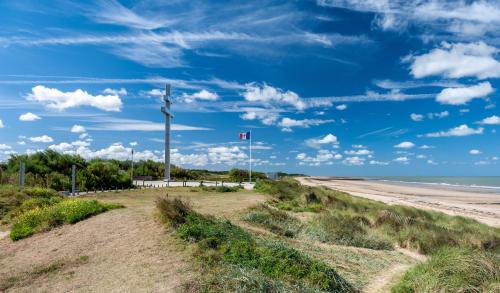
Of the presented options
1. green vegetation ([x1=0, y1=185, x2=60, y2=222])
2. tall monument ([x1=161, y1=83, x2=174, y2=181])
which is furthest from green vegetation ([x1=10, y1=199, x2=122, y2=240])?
tall monument ([x1=161, y1=83, x2=174, y2=181])

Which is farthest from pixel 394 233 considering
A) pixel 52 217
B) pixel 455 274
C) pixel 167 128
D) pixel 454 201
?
pixel 167 128

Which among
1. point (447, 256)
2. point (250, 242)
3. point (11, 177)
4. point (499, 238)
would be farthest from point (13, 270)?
point (11, 177)

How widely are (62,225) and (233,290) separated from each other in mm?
8097

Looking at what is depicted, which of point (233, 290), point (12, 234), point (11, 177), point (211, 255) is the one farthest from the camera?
point (11, 177)

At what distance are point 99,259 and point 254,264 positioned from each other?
3570mm

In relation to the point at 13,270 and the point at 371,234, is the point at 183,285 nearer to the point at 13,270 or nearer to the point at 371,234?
the point at 13,270

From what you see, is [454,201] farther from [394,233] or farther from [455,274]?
[455,274]

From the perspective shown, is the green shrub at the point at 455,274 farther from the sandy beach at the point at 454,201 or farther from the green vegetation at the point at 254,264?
the sandy beach at the point at 454,201

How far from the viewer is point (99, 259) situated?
8711 mm

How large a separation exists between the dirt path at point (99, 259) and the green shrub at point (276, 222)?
12.0 ft

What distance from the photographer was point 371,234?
1398 centimetres

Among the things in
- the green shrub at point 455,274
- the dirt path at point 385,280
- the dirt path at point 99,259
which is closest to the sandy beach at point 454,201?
the dirt path at point 385,280

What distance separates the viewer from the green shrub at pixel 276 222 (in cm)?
1271

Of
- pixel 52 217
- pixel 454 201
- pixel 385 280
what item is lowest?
pixel 385 280
